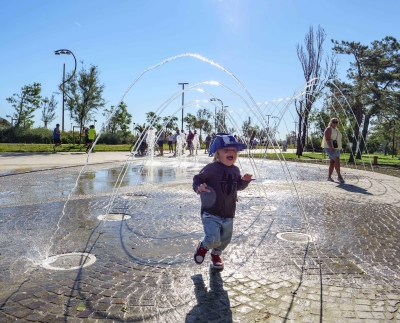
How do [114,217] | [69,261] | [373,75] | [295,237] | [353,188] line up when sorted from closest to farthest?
[69,261], [295,237], [114,217], [353,188], [373,75]

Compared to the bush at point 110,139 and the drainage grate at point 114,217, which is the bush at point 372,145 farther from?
the drainage grate at point 114,217

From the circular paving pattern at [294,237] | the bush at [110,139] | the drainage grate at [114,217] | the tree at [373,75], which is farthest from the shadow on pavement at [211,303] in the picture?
the bush at [110,139]

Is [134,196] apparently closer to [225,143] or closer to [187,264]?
[187,264]

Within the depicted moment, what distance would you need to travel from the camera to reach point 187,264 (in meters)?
4.03

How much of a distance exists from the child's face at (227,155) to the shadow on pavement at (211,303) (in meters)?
1.18

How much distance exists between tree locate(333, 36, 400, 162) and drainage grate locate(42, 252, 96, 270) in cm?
1960

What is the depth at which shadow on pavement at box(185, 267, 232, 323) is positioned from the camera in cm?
284

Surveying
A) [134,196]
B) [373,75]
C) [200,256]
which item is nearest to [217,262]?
[200,256]

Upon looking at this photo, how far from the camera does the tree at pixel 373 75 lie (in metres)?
21.4

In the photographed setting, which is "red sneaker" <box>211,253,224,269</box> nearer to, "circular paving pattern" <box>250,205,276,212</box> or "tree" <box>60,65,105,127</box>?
"circular paving pattern" <box>250,205,276,212</box>

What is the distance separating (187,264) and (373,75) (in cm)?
2255

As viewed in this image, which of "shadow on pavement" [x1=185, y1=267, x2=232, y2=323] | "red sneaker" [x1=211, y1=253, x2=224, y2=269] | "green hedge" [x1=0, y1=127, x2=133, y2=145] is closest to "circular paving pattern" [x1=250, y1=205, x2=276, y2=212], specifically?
"red sneaker" [x1=211, y1=253, x2=224, y2=269]

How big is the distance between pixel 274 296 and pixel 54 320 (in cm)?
181

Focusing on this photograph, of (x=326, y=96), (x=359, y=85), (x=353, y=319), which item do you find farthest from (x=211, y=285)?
(x=326, y=96)
